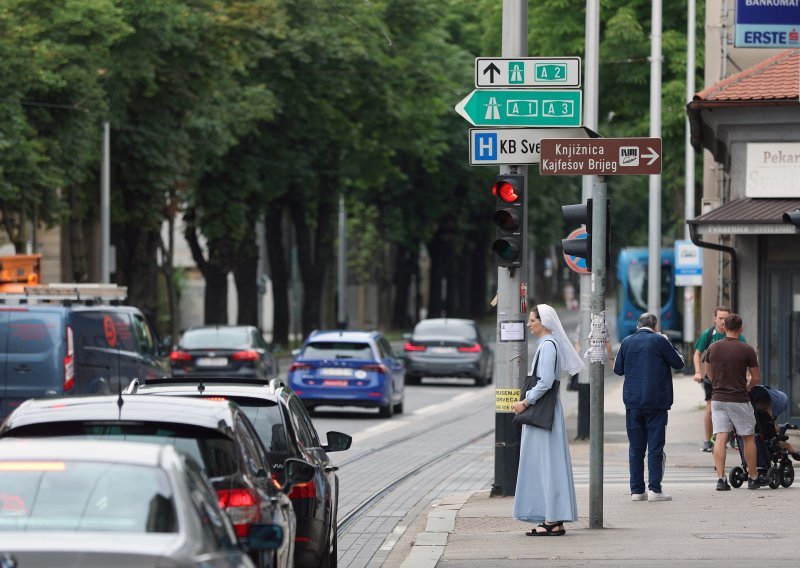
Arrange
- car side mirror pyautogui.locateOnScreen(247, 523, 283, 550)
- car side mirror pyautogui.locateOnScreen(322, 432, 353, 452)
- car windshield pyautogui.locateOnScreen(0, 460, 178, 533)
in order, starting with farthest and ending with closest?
car side mirror pyautogui.locateOnScreen(322, 432, 353, 452) → car side mirror pyautogui.locateOnScreen(247, 523, 283, 550) → car windshield pyautogui.locateOnScreen(0, 460, 178, 533)

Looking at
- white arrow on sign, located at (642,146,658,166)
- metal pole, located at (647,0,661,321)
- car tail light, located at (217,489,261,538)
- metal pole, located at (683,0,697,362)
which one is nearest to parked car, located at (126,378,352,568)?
car tail light, located at (217,489,261,538)

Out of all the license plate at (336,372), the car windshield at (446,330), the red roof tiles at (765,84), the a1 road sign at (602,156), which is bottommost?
the license plate at (336,372)

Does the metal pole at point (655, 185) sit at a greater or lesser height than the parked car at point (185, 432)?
greater

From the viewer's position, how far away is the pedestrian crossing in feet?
56.1

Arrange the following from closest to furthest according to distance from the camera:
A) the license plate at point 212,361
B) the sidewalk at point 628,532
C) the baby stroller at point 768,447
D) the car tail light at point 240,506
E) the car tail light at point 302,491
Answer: the car tail light at point 240,506 → the car tail light at point 302,491 → the sidewalk at point 628,532 → the baby stroller at point 768,447 → the license plate at point 212,361

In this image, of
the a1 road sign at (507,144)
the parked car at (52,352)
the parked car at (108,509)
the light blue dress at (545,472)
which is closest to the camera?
the parked car at (108,509)

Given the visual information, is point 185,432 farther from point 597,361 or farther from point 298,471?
point 597,361

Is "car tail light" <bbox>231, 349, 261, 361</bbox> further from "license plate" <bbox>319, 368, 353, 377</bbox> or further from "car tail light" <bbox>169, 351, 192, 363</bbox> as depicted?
"license plate" <bbox>319, 368, 353, 377</bbox>

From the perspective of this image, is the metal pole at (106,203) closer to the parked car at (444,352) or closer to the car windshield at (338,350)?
the parked car at (444,352)

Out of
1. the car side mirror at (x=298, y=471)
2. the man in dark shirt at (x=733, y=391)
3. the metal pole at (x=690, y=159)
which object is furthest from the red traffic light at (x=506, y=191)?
the metal pole at (x=690, y=159)

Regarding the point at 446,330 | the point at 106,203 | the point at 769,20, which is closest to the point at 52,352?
the point at 769,20

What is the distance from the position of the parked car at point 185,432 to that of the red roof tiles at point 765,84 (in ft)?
47.6

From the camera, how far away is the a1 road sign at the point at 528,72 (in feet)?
48.1

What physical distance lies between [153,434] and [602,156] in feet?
19.3
